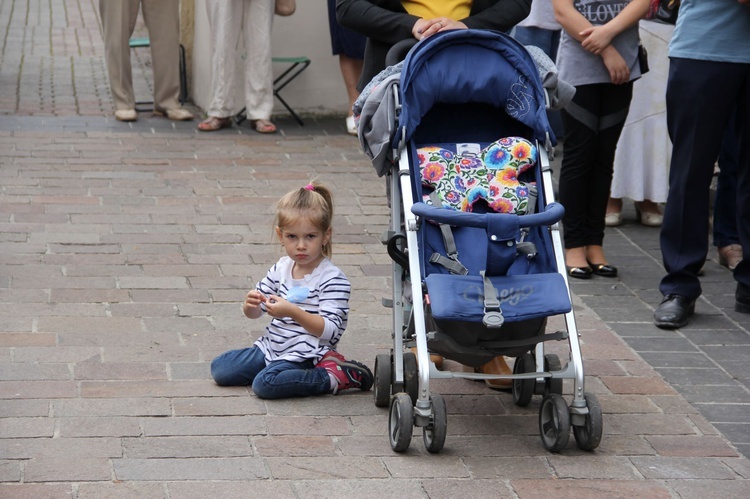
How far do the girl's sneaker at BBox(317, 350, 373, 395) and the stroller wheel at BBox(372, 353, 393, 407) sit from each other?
0.58ft

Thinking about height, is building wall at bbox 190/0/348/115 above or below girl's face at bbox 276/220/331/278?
below

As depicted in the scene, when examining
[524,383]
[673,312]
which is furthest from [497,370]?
[673,312]

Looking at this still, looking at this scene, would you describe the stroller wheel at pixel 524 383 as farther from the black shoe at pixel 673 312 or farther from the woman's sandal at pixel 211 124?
the woman's sandal at pixel 211 124

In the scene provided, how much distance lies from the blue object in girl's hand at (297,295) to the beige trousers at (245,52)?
5.80 metres

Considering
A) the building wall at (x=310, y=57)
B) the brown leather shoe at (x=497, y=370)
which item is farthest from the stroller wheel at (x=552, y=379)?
the building wall at (x=310, y=57)

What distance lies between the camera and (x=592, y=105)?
654 cm

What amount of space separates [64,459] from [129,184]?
4.54 metres

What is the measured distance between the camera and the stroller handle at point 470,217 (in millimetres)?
4164

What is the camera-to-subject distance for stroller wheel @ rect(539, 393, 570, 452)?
423 centimetres

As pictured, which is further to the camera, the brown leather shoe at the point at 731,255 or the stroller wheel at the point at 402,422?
the brown leather shoe at the point at 731,255

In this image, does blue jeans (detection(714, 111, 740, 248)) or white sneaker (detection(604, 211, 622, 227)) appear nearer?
blue jeans (detection(714, 111, 740, 248))

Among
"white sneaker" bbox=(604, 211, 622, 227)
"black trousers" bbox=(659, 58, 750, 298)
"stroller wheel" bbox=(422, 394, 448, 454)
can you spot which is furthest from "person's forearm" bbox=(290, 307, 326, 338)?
"white sneaker" bbox=(604, 211, 622, 227)

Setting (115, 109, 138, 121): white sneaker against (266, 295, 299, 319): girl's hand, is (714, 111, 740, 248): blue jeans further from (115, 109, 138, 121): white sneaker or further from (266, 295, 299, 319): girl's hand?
(115, 109, 138, 121): white sneaker

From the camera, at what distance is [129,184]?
8.43m
